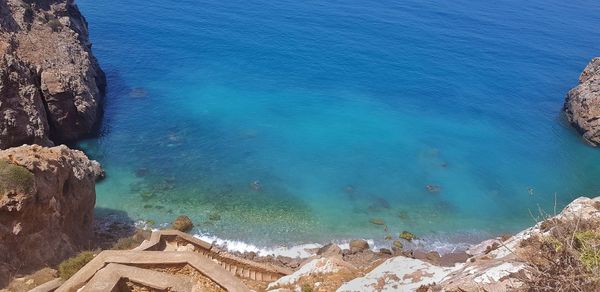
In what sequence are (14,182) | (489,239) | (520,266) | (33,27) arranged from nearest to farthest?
(520,266)
(14,182)
(489,239)
(33,27)

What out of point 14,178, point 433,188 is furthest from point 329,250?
point 14,178

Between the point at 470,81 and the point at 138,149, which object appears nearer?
the point at 138,149

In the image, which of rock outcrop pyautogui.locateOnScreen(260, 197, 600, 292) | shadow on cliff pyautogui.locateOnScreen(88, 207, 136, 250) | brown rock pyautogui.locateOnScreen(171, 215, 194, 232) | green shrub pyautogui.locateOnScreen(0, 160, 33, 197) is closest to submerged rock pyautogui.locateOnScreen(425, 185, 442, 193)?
rock outcrop pyautogui.locateOnScreen(260, 197, 600, 292)

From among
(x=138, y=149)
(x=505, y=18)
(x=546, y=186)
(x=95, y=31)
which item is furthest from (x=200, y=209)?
(x=505, y=18)

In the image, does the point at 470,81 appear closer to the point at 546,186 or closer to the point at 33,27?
the point at 546,186

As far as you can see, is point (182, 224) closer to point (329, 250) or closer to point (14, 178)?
point (329, 250)

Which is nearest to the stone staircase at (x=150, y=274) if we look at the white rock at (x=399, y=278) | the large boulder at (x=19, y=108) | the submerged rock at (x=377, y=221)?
the white rock at (x=399, y=278)
